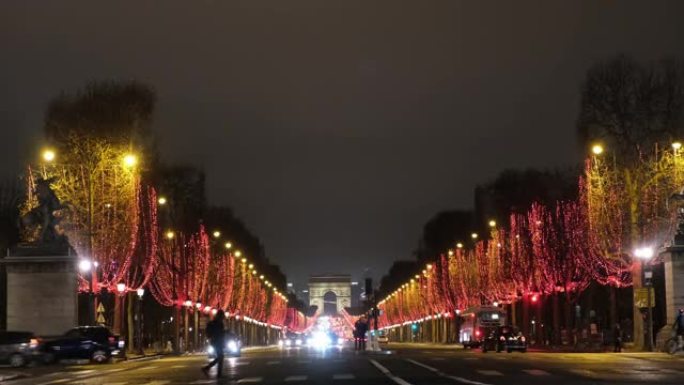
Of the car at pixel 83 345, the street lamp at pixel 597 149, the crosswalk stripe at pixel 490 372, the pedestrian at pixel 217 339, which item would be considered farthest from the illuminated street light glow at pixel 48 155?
the crosswalk stripe at pixel 490 372

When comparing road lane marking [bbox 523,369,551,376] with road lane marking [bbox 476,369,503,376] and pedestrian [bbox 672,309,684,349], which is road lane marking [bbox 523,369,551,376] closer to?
road lane marking [bbox 476,369,503,376]

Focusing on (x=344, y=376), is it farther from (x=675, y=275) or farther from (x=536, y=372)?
(x=675, y=275)

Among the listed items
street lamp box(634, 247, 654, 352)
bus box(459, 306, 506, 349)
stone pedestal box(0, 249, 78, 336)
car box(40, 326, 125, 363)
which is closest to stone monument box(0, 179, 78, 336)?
stone pedestal box(0, 249, 78, 336)

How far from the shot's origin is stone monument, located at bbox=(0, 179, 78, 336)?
66.0m

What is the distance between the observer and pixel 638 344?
66.3 meters

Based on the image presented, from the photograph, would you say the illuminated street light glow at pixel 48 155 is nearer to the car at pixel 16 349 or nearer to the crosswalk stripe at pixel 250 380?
the car at pixel 16 349

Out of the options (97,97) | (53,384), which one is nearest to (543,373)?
(53,384)

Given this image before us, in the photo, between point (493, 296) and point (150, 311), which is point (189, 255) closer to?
point (150, 311)

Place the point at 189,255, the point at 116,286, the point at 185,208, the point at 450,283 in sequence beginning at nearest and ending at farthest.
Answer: the point at 116,286, the point at 189,255, the point at 185,208, the point at 450,283

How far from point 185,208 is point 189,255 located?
10.6 metres

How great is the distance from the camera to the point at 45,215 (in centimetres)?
6594

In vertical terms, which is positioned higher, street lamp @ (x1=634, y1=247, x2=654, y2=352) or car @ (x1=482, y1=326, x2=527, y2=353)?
street lamp @ (x1=634, y1=247, x2=654, y2=352)

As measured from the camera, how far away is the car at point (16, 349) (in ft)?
186

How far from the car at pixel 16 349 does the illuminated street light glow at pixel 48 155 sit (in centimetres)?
1263
